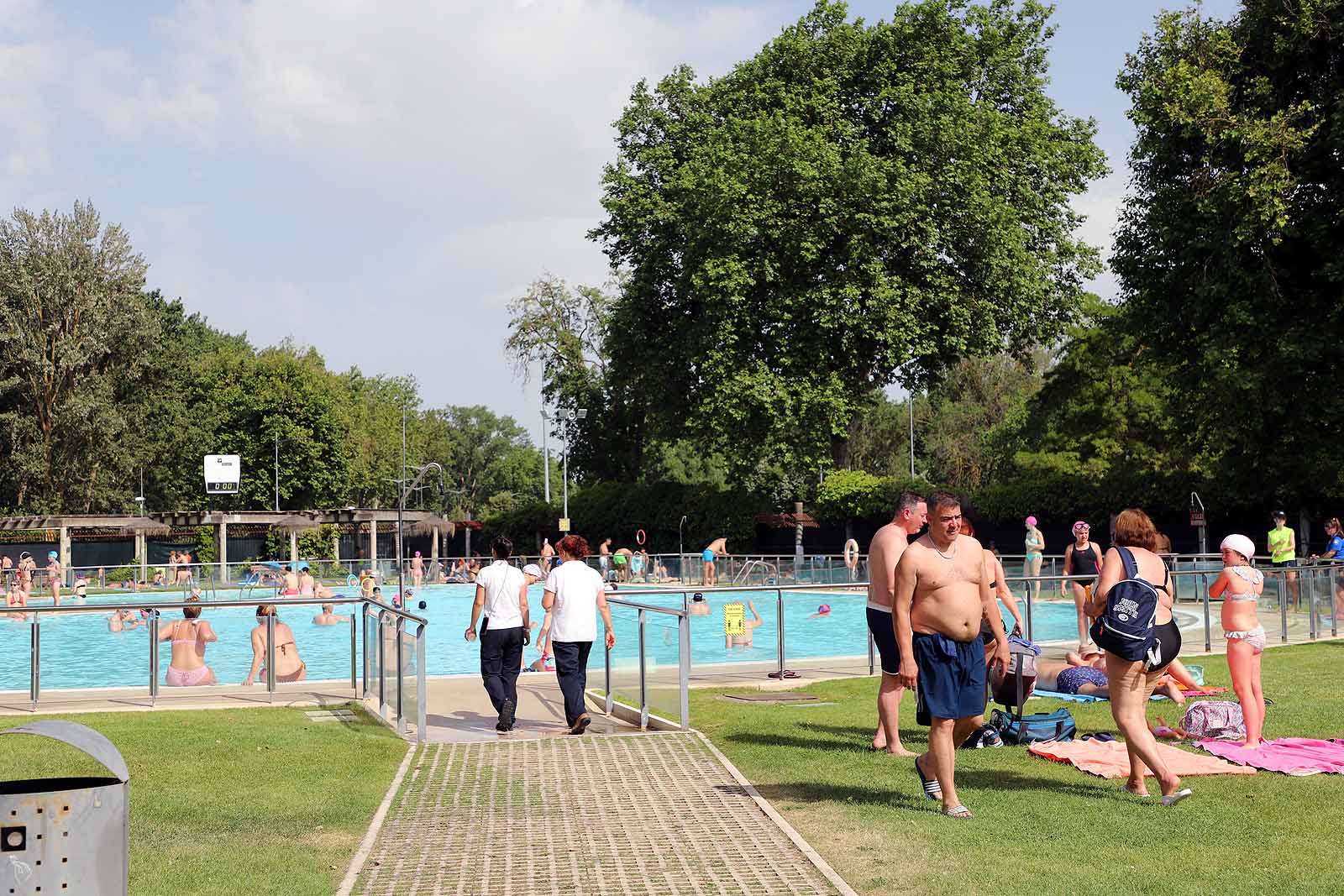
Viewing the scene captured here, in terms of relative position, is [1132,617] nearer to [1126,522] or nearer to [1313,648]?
[1126,522]

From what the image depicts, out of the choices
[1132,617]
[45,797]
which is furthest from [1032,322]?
[45,797]

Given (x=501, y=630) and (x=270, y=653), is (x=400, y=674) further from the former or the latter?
(x=270, y=653)

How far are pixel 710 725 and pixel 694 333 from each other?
104 ft

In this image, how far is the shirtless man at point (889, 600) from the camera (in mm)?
9945

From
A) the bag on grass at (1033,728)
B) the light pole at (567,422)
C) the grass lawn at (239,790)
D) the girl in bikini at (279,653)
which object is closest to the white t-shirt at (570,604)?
the grass lawn at (239,790)

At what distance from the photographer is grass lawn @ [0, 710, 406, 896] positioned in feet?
22.6

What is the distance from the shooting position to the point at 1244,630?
32.7 feet

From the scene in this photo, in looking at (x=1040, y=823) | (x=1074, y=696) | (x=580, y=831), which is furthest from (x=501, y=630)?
(x=1040, y=823)

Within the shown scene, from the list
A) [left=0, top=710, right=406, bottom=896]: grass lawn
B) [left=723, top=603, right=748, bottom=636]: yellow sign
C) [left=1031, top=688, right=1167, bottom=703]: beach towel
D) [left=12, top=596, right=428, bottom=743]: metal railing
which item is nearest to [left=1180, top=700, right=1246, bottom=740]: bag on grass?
[left=1031, top=688, right=1167, bottom=703]: beach towel

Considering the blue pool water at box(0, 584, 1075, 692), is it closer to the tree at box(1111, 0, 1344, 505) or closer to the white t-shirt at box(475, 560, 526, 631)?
the white t-shirt at box(475, 560, 526, 631)

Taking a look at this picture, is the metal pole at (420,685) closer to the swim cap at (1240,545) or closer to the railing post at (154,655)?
the railing post at (154,655)

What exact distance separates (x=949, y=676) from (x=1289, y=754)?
3.33m

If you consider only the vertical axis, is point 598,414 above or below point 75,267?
below

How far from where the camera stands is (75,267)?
63062 mm
